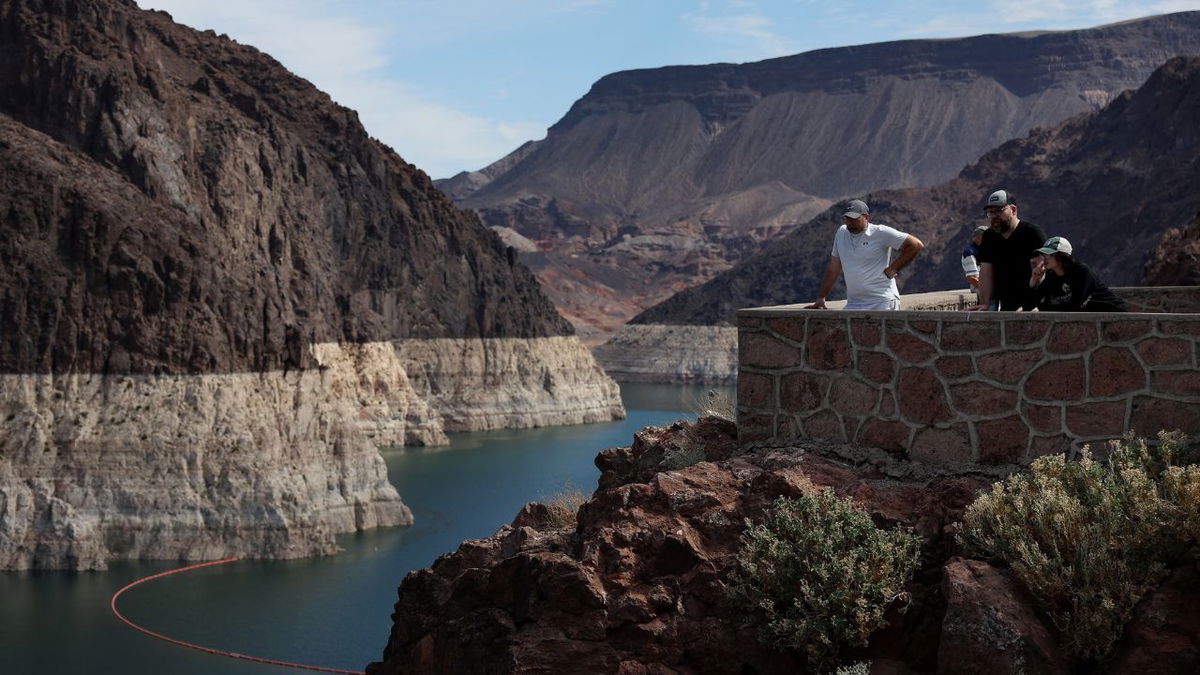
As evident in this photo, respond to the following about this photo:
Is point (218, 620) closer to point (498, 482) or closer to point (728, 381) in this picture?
point (498, 482)

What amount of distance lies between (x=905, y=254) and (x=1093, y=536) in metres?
3.65

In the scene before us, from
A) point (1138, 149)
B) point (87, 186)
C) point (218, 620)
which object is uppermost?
point (1138, 149)

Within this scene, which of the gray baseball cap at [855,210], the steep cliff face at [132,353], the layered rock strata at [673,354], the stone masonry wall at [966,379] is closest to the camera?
the stone masonry wall at [966,379]

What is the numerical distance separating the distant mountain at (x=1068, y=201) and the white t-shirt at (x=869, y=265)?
101 metres

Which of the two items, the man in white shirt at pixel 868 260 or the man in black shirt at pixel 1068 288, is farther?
the man in white shirt at pixel 868 260

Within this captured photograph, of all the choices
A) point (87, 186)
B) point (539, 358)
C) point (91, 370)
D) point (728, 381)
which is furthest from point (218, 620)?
point (728, 381)

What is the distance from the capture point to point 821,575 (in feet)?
32.4

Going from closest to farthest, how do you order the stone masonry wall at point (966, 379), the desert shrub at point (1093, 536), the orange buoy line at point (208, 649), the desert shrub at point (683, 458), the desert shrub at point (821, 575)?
1. the desert shrub at point (1093, 536)
2. the desert shrub at point (821, 575)
3. the stone masonry wall at point (966, 379)
4. the desert shrub at point (683, 458)
5. the orange buoy line at point (208, 649)

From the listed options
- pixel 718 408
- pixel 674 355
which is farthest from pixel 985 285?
pixel 674 355

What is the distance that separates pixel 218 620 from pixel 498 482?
32.4 meters

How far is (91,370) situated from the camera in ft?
158

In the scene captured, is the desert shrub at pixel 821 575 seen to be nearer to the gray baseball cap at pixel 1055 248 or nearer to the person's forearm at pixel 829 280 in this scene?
the gray baseball cap at pixel 1055 248

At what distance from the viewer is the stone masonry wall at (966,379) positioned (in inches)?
413

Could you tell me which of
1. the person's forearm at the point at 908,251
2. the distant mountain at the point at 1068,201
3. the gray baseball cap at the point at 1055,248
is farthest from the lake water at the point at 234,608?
the distant mountain at the point at 1068,201
